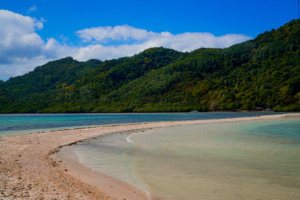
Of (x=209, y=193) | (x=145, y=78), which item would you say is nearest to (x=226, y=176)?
(x=209, y=193)

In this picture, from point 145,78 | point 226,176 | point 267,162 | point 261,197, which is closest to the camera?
point 261,197

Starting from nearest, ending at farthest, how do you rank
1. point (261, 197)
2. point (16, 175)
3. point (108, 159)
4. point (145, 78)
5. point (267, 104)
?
point (261, 197)
point (16, 175)
point (108, 159)
point (267, 104)
point (145, 78)

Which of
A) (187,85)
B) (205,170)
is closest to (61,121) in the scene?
(205,170)

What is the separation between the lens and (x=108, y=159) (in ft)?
34.8

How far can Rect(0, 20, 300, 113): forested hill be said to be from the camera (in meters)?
94.6

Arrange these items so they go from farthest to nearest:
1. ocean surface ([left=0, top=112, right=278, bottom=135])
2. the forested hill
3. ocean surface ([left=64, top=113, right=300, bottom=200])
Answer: the forested hill < ocean surface ([left=0, top=112, right=278, bottom=135]) < ocean surface ([left=64, top=113, right=300, bottom=200])

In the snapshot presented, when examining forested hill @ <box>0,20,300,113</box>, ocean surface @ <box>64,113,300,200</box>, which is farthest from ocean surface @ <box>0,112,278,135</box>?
forested hill @ <box>0,20,300,113</box>

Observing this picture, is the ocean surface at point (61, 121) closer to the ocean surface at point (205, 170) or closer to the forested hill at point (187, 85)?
the ocean surface at point (205, 170)

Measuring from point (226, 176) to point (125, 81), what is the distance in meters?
149

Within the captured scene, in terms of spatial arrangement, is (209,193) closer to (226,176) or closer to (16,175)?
(226,176)

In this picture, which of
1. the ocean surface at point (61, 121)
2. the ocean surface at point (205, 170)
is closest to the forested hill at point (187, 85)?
the ocean surface at point (61, 121)

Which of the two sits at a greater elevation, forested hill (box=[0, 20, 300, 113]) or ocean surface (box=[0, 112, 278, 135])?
forested hill (box=[0, 20, 300, 113])

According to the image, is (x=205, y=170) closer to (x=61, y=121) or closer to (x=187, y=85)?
(x=61, y=121)

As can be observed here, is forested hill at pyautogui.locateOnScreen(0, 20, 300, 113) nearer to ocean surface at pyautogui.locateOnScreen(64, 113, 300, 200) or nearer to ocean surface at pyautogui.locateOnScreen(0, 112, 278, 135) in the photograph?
ocean surface at pyautogui.locateOnScreen(0, 112, 278, 135)
